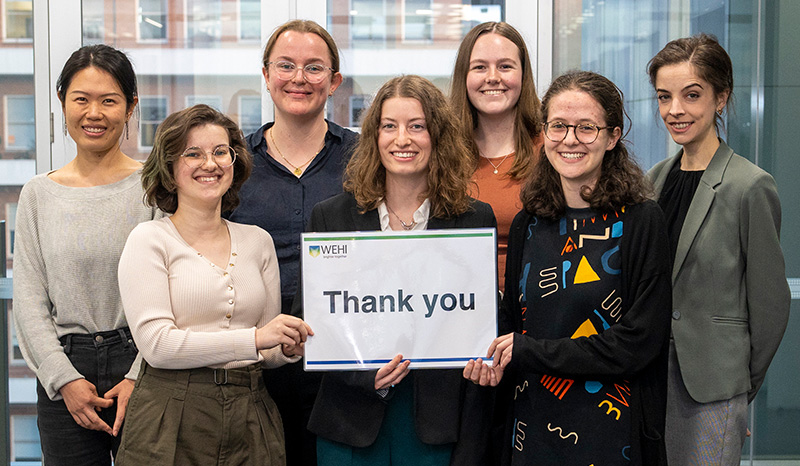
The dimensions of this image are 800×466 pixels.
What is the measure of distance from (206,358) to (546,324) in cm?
96

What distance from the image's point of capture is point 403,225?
223cm

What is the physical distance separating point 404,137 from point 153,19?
2.38 m

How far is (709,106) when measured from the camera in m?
2.43

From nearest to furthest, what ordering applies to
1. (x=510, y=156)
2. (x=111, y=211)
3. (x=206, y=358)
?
(x=206, y=358)
(x=111, y=211)
(x=510, y=156)

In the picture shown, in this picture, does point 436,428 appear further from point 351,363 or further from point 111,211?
point 111,211

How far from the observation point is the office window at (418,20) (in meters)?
3.96

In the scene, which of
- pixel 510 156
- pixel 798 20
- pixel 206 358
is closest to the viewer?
pixel 206 358

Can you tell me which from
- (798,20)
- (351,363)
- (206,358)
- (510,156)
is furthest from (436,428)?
(798,20)

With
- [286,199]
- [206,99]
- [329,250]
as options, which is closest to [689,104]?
[329,250]

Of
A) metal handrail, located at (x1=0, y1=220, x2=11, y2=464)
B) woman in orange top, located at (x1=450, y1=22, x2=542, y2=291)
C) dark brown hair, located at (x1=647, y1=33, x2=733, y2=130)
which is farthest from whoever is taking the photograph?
metal handrail, located at (x1=0, y1=220, x2=11, y2=464)

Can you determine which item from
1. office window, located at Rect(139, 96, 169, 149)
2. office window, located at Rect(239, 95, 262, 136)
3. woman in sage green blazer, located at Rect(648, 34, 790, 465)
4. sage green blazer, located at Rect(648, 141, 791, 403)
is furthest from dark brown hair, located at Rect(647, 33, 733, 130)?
office window, located at Rect(139, 96, 169, 149)

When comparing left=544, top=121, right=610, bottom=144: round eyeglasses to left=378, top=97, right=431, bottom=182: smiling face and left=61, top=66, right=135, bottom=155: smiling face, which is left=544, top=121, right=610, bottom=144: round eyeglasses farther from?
left=61, top=66, right=135, bottom=155: smiling face

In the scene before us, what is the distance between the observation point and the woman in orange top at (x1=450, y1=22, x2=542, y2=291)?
8.91 ft

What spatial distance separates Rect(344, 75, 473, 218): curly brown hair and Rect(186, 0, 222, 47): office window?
2.00 meters
